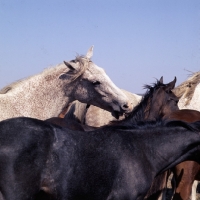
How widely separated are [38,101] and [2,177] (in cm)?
212

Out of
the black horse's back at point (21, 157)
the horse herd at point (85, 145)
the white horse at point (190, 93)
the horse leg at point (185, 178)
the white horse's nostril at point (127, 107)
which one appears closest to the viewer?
the black horse's back at point (21, 157)

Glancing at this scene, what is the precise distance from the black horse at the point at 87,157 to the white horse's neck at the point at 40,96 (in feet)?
4.79

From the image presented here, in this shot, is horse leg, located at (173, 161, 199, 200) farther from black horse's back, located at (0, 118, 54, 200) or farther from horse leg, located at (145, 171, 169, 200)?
black horse's back, located at (0, 118, 54, 200)

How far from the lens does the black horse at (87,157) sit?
11.5 feet

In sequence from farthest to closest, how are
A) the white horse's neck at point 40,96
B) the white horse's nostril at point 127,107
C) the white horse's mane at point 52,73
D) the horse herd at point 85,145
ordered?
the white horse's nostril at point 127,107, the white horse's mane at point 52,73, the white horse's neck at point 40,96, the horse herd at point 85,145

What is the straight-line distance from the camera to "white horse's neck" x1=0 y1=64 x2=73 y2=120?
538cm

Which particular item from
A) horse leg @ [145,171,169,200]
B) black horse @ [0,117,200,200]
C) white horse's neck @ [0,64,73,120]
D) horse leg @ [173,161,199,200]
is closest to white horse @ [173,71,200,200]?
horse leg @ [145,171,169,200]

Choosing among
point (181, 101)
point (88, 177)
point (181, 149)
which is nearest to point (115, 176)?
point (88, 177)

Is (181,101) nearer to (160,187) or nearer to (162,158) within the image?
(160,187)

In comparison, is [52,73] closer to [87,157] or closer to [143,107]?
[143,107]

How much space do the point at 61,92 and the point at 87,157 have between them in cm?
197

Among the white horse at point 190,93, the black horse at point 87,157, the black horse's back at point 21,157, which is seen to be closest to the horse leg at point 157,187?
the black horse at point 87,157

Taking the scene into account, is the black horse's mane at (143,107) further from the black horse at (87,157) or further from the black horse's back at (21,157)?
the black horse's back at (21,157)

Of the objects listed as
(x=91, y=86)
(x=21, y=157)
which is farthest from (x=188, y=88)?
(x=21, y=157)
